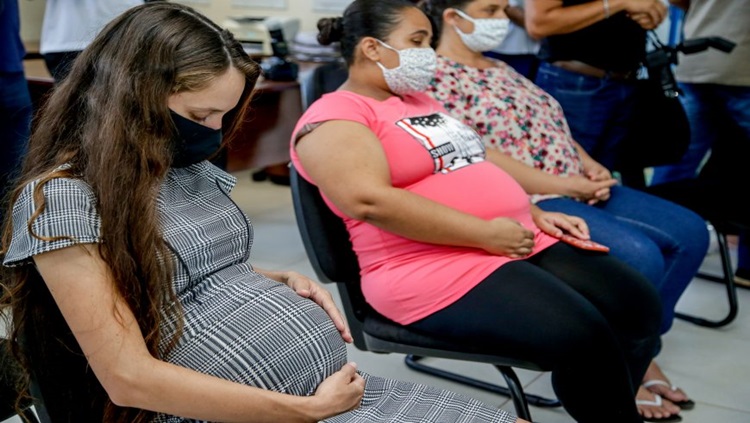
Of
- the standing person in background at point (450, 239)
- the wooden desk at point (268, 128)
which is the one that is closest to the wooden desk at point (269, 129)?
the wooden desk at point (268, 128)

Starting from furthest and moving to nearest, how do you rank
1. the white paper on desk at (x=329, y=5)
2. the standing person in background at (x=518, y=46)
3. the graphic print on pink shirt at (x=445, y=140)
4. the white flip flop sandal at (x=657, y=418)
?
the white paper on desk at (x=329, y=5) → the standing person in background at (x=518, y=46) → the white flip flop sandal at (x=657, y=418) → the graphic print on pink shirt at (x=445, y=140)

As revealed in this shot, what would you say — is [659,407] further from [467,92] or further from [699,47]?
[699,47]

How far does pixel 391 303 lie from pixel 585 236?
1.74 ft

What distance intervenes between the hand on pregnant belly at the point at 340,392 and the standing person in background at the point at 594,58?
1.54m

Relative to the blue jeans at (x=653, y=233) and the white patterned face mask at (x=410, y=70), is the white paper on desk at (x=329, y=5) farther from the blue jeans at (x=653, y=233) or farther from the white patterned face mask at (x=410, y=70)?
the white patterned face mask at (x=410, y=70)

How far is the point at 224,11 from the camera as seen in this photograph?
550cm

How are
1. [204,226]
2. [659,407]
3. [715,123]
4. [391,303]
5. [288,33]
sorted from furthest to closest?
[288,33], [715,123], [659,407], [391,303], [204,226]

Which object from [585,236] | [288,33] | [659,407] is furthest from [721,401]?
[288,33]

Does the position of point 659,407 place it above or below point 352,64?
below

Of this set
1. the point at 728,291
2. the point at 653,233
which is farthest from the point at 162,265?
the point at 728,291

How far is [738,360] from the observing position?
242 centimetres

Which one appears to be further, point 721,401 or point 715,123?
point 715,123

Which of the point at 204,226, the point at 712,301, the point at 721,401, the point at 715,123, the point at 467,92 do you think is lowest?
the point at 712,301

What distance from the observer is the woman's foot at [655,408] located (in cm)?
206
